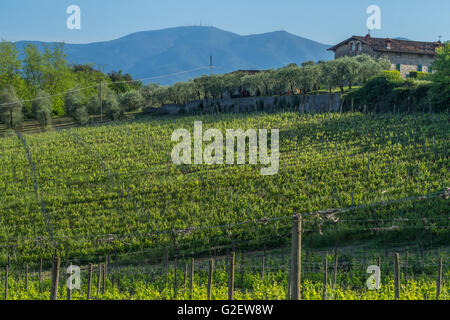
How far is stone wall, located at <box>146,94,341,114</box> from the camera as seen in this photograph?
151 ft

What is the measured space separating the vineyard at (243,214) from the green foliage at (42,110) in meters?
31.6

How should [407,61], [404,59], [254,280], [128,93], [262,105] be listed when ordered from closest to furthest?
[254,280], [262,105], [404,59], [407,61], [128,93]

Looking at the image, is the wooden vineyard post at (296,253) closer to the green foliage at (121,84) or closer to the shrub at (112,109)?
the shrub at (112,109)

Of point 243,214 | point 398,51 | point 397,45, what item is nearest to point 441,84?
point 398,51

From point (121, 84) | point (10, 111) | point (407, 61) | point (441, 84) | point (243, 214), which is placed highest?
point (121, 84)

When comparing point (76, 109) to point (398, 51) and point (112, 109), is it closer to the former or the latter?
point (112, 109)

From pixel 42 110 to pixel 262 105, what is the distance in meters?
33.5

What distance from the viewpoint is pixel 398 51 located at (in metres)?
60.2

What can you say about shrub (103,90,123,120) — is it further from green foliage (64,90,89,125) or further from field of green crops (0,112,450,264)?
field of green crops (0,112,450,264)

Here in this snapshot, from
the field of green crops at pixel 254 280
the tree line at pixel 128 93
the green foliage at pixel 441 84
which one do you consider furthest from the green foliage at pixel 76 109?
the field of green crops at pixel 254 280

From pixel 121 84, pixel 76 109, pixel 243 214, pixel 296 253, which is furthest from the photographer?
pixel 121 84

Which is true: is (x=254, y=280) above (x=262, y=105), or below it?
below

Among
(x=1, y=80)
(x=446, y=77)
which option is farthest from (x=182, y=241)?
(x=1, y=80)
